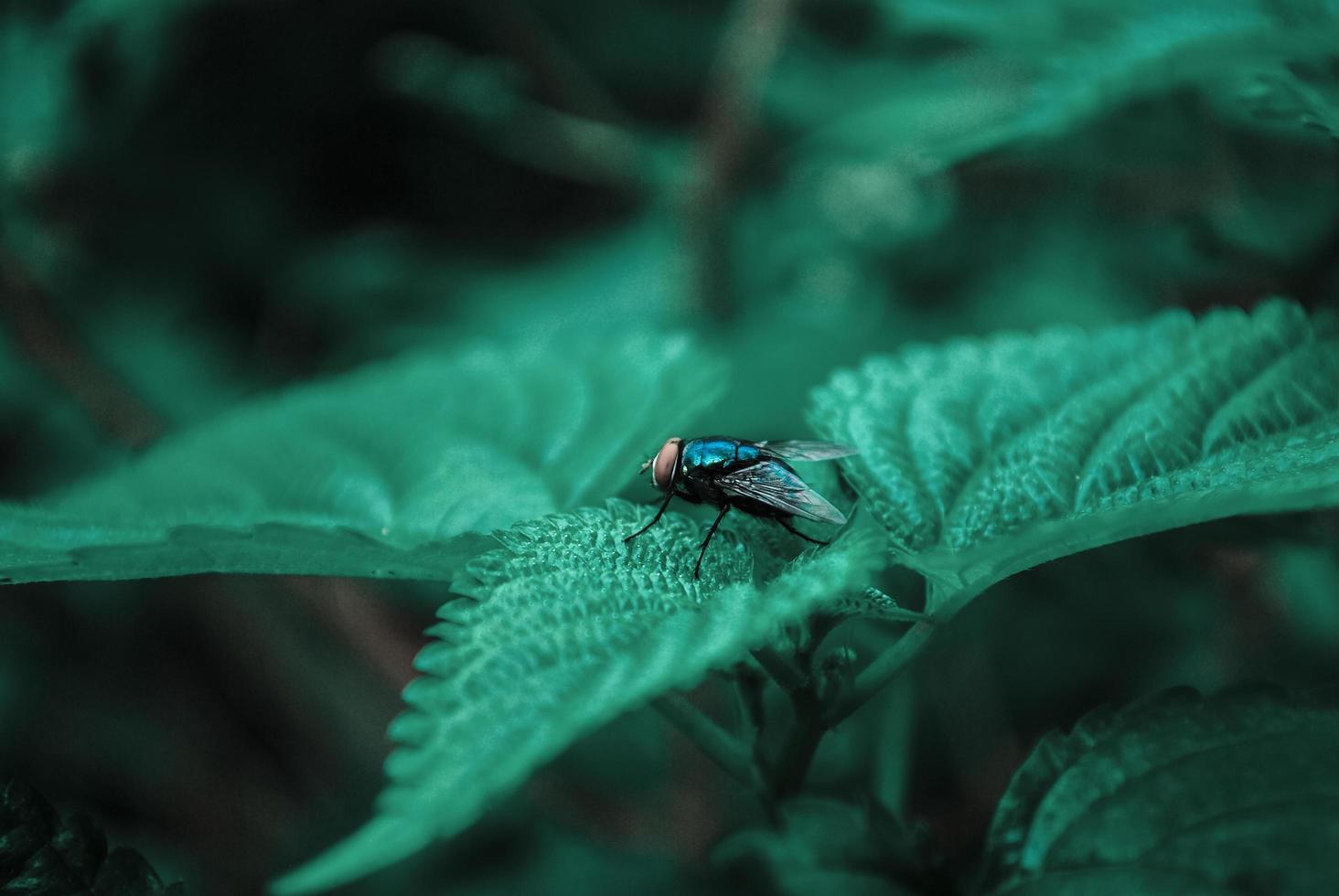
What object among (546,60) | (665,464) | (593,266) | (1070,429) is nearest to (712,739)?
(665,464)

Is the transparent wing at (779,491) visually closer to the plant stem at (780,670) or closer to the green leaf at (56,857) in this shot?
the plant stem at (780,670)

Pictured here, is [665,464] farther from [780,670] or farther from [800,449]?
[780,670]

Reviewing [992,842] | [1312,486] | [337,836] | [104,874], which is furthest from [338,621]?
[1312,486]

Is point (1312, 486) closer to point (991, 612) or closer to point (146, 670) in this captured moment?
point (991, 612)

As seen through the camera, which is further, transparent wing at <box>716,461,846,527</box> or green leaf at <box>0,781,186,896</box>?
transparent wing at <box>716,461,846,527</box>

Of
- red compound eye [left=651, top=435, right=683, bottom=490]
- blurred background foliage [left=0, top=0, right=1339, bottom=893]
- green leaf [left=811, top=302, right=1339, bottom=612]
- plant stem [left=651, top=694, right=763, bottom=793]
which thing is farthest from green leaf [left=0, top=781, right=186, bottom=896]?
green leaf [left=811, top=302, right=1339, bottom=612]

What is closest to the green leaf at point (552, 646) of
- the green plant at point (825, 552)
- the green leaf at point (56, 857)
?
the green plant at point (825, 552)

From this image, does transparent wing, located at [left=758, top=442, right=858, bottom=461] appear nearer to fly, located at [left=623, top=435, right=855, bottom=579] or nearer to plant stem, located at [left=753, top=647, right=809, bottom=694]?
fly, located at [left=623, top=435, right=855, bottom=579]
